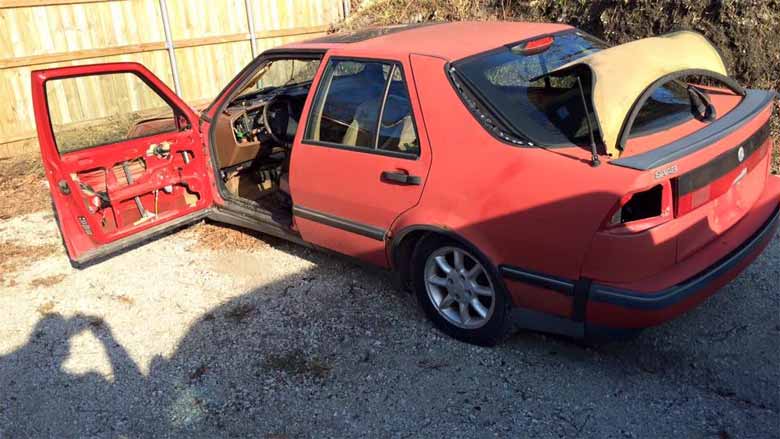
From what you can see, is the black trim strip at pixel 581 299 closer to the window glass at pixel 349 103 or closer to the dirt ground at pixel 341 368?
the dirt ground at pixel 341 368

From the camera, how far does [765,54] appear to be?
249 inches

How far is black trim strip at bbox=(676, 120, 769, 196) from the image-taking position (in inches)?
108

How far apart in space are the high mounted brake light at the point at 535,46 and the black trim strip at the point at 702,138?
101cm

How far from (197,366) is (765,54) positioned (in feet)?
20.6

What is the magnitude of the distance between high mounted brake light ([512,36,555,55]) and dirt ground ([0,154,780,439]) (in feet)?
5.37

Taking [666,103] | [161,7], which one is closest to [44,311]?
[666,103]

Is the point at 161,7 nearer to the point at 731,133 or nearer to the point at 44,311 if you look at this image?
the point at 44,311

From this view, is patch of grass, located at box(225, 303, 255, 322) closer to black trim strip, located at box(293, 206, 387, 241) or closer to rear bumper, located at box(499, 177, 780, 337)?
black trim strip, located at box(293, 206, 387, 241)

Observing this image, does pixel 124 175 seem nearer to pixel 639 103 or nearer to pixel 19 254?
pixel 19 254

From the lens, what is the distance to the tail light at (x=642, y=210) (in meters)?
2.69

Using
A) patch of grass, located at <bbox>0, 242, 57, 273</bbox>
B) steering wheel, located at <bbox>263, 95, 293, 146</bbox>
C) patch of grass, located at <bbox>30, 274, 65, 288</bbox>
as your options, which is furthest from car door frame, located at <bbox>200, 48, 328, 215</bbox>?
patch of grass, located at <bbox>0, 242, 57, 273</bbox>

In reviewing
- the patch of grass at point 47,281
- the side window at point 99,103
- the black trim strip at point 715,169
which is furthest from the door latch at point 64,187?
the side window at point 99,103

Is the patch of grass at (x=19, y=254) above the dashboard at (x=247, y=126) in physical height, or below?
below

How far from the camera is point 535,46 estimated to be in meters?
3.55
